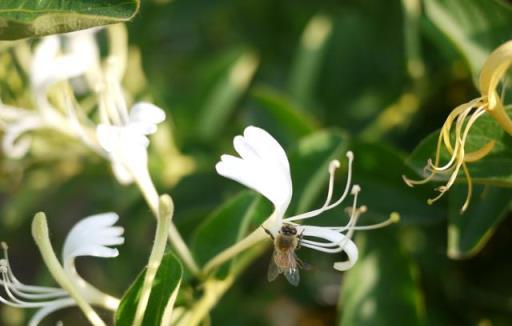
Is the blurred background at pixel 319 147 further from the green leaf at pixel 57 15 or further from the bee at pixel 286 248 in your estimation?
the green leaf at pixel 57 15

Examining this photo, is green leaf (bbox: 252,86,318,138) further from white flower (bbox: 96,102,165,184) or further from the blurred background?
white flower (bbox: 96,102,165,184)

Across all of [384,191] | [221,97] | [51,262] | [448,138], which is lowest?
[221,97]

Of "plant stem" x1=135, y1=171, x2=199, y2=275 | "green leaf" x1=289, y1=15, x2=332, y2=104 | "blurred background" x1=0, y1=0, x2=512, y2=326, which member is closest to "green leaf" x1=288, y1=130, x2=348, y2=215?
"blurred background" x1=0, y1=0, x2=512, y2=326

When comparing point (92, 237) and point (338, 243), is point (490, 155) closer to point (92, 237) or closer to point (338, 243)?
point (338, 243)

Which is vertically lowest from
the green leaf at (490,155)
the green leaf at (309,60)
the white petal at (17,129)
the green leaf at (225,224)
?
the green leaf at (309,60)

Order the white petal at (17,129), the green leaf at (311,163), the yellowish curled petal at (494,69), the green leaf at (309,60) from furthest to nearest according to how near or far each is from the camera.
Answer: the green leaf at (309,60), the white petal at (17,129), the green leaf at (311,163), the yellowish curled petal at (494,69)

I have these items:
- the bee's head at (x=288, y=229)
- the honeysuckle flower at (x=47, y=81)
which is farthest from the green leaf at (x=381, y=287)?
the honeysuckle flower at (x=47, y=81)

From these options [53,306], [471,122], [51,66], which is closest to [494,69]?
[471,122]
